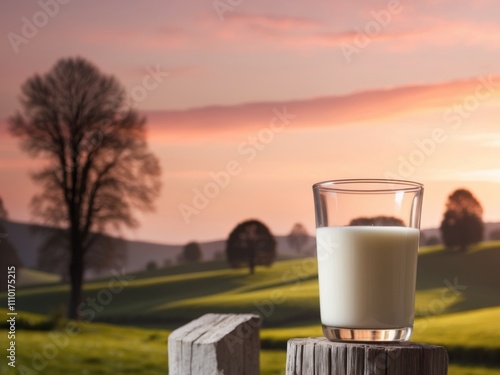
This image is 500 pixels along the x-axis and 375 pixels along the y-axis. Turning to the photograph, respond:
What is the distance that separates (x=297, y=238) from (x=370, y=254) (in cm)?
750

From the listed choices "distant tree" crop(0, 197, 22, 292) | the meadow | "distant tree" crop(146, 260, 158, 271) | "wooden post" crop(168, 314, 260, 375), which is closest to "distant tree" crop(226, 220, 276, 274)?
the meadow

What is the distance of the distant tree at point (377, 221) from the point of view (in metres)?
1.97

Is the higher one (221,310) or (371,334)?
(371,334)

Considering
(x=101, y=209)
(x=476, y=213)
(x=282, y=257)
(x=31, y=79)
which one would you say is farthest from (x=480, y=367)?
(x=31, y=79)

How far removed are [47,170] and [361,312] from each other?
982cm

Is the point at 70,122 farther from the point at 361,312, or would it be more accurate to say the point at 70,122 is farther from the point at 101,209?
the point at 361,312

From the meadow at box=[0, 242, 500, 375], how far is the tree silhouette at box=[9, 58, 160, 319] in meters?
1.06

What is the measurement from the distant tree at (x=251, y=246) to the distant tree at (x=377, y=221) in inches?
307

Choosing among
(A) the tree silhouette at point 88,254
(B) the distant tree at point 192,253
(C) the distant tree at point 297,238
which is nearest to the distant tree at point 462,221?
(C) the distant tree at point 297,238

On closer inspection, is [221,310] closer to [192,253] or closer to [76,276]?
[192,253]

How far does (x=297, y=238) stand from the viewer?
947 cm

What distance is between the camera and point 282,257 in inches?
385

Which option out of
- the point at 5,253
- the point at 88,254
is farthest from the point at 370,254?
the point at 5,253

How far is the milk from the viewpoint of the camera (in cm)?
196
